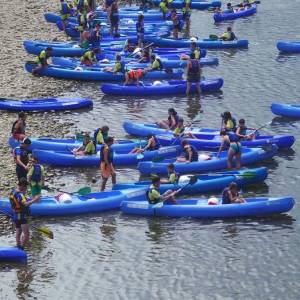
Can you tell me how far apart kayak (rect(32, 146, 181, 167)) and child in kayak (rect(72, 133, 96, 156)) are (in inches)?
4.4

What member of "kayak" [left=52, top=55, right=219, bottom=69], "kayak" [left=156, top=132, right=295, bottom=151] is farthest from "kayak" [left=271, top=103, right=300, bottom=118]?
"kayak" [left=52, top=55, right=219, bottom=69]

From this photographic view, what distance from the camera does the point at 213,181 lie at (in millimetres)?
23391

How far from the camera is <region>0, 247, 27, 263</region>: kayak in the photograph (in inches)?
753

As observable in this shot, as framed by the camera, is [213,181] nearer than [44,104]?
Yes

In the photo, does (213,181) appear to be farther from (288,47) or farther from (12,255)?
(288,47)

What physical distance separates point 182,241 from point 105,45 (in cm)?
1849

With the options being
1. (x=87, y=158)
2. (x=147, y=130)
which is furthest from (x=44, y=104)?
(x=87, y=158)

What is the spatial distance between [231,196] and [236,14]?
23797 mm

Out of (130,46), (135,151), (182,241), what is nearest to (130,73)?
(130,46)

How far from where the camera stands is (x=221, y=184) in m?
23.4

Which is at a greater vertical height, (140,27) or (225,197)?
(140,27)

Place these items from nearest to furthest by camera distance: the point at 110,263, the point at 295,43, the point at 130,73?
the point at 110,263, the point at 130,73, the point at 295,43

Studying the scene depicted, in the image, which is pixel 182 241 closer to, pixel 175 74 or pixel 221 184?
pixel 221 184

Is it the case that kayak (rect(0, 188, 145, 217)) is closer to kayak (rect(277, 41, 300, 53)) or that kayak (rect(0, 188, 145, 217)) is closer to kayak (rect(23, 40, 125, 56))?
kayak (rect(23, 40, 125, 56))
